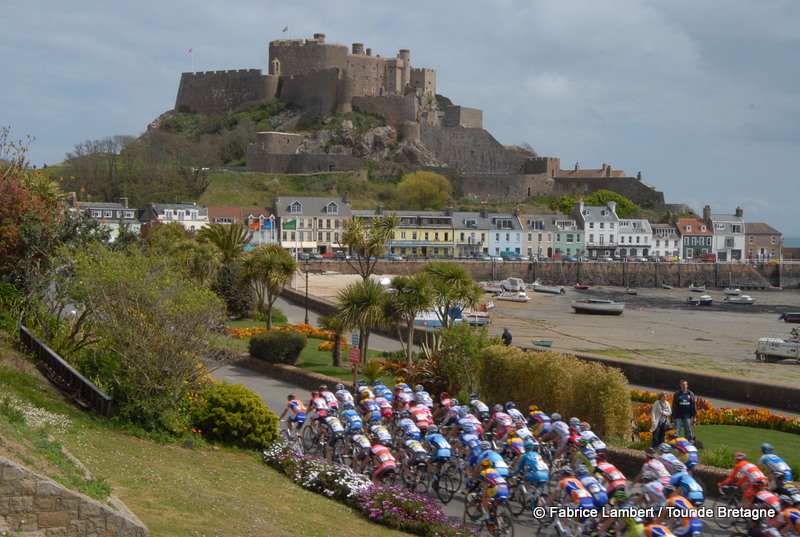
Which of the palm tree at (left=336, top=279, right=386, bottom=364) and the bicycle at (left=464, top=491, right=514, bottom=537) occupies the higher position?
the palm tree at (left=336, top=279, right=386, bottom=364)

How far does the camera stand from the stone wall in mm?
10102

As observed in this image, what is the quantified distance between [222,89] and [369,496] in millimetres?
123963

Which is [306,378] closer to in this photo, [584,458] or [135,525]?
[584,458]

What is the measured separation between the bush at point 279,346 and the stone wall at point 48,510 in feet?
56.7

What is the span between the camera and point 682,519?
11484 mm

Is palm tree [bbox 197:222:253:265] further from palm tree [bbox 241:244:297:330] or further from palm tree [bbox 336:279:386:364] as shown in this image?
palm tree [bbox 336:279:386:364]

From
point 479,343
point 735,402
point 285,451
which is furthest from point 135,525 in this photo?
point 735,402

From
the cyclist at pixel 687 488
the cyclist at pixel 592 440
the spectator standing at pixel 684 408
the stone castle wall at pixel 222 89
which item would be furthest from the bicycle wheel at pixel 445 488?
the stone castle wall at pixel 222 89

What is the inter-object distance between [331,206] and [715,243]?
49.6 meters

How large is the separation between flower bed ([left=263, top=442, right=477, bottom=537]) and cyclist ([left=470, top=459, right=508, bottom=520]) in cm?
47

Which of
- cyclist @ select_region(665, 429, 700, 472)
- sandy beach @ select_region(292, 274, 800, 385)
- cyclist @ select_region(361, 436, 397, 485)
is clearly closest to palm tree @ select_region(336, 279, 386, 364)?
cyclist @ select_region(361, 436, 397, 485)

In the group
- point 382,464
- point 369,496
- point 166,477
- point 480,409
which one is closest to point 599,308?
point 480,409

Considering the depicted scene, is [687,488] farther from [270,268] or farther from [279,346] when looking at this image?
[270,268]

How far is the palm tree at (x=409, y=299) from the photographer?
84.4ft
